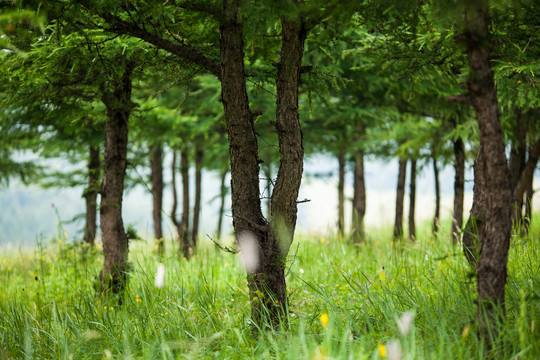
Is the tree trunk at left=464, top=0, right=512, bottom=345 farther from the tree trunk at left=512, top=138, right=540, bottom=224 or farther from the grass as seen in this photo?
the tree trunk at left=512, top=138, right=540, bottom=224

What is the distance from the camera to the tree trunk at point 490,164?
2.62 metres

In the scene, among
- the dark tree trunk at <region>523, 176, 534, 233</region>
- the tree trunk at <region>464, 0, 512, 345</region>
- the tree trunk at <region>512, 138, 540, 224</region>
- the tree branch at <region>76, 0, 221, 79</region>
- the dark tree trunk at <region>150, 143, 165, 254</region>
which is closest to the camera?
the tree trunk at <region>464, 0, 512, 345</region>

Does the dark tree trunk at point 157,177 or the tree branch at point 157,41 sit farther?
the dark tree trunk at point 157,177

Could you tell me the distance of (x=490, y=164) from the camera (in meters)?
2.64

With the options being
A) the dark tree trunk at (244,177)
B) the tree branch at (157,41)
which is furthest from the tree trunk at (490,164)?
the tree branch at (157,41)

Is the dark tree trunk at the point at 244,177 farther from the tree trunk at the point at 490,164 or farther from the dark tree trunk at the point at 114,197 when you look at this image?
the dark tree trunk at the point at 114,197

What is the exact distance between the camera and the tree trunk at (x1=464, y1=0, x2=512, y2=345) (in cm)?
262

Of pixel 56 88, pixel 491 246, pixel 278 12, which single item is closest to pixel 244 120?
pixel 278 12

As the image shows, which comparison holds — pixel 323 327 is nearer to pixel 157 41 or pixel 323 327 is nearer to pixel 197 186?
pixel 157 41

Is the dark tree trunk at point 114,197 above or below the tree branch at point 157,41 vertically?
below

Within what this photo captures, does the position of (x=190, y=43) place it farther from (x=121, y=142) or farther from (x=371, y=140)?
(x=371, y=140)

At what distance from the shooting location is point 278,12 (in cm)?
288

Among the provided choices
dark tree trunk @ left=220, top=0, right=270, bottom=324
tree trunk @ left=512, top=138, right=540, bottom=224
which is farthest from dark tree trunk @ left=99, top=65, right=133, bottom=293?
tree trunk @ left=512, top=138, right=540, bottom=224

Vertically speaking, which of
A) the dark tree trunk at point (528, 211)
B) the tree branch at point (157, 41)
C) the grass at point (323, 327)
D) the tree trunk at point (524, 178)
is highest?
the tree branch at point (157, 41)
